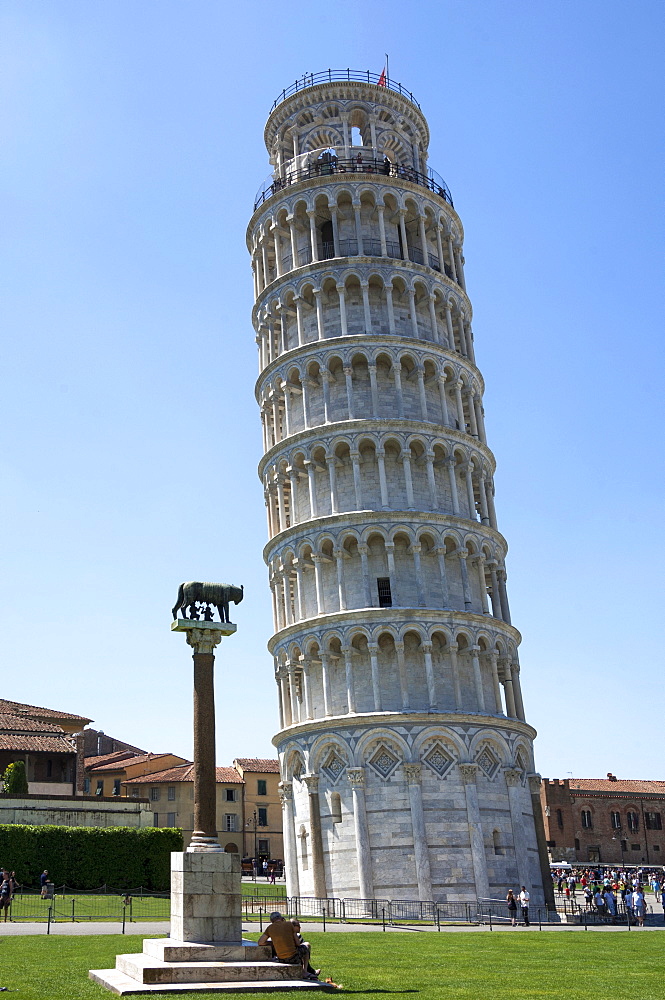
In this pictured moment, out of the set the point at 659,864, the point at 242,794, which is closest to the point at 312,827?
the point at 242,794

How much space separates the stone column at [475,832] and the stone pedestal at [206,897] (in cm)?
2335

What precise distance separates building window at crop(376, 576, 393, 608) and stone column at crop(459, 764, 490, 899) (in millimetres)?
8169

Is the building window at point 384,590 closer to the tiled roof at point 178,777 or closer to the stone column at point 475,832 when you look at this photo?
the stone column at point 475,832

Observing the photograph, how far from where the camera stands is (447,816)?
43062 millimetres

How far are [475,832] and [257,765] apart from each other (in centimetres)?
→ 5363

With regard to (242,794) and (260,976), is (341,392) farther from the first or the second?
(242,794)

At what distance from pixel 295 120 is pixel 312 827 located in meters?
40.5

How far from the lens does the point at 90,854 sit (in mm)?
49188

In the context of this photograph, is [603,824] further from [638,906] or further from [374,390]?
[374,390]

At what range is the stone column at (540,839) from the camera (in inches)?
1831

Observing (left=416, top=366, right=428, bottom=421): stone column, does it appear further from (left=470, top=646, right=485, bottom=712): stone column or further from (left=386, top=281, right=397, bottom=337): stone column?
(left=470, top=646, right=485, bottom=712): stone column

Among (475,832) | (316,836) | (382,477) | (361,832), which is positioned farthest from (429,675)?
(382,477)

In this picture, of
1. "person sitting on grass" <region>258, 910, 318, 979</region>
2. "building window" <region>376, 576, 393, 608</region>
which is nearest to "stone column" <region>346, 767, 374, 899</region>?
"building window" <region>376, 576, 393, 608</region>

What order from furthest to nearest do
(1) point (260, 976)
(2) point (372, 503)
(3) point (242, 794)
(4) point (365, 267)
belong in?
(3) point (242, 794) < (4) point (365, 267) < (2) point (372, 503) < (1) point (260, 976)
